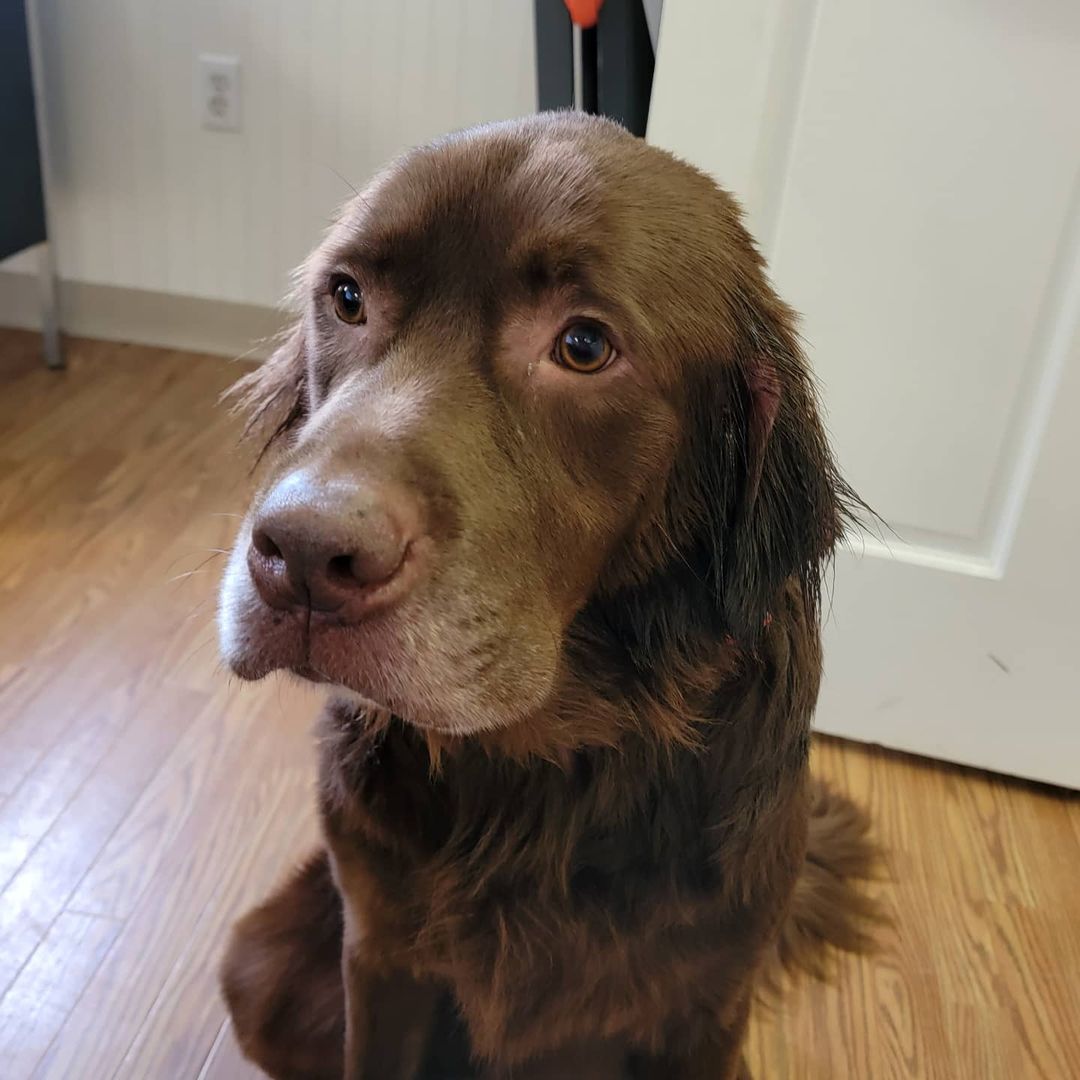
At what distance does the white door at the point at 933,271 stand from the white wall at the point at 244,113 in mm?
1354

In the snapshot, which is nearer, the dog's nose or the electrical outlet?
the dog's nose

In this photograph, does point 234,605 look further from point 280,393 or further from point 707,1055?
point 707,1055

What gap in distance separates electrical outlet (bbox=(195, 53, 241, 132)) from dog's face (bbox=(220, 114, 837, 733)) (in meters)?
2.06

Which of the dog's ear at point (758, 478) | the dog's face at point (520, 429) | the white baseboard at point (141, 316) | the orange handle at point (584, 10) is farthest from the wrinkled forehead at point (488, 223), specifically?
the white baseboard at point (141, 316)

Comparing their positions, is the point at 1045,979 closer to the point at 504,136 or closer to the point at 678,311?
the point at 678,311

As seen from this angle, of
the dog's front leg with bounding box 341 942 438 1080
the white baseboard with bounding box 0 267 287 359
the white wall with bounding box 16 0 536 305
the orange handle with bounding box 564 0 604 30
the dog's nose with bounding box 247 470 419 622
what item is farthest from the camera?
the white baseboard with bounding box 0 267 287 359

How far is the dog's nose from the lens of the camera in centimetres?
72

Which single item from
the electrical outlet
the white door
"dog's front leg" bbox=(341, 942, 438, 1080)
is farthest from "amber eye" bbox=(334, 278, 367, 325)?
the electrical outlet

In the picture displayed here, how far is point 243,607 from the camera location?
32.7 inches

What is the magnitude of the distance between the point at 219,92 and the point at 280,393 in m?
2.04

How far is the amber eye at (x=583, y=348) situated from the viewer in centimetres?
89

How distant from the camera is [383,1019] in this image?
3.68ft

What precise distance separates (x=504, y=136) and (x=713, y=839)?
67 centimetres

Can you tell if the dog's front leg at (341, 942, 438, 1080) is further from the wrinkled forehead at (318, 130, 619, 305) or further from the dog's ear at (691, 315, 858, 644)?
the wrinkled forehead at (318, 130, 619, 305)
